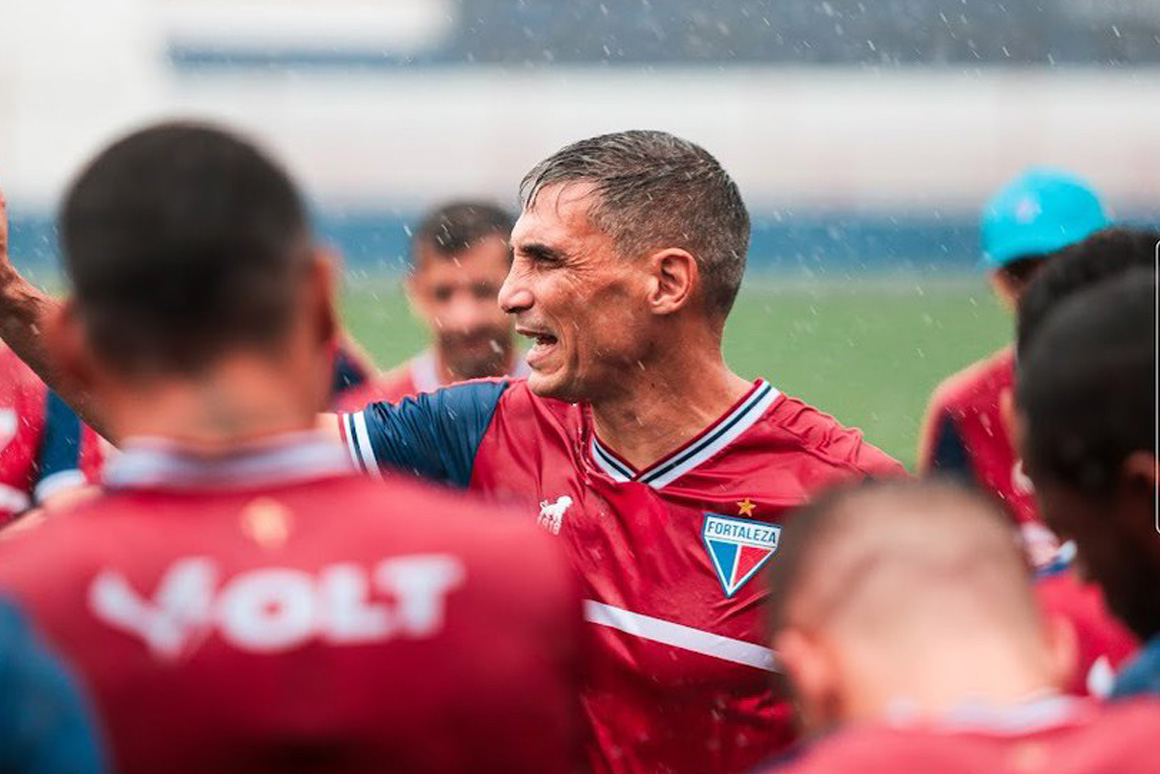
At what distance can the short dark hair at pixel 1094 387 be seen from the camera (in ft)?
7.22

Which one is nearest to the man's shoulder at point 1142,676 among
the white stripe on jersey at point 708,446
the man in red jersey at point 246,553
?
the man in red jersey at point 246,553

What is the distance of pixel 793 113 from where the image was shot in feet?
84.8

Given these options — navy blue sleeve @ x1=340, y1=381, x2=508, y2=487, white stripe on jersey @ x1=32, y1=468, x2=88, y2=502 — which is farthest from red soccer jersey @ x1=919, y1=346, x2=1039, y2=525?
white stripe on jersey @ x1=32, y1=468, x2=88, y2=502

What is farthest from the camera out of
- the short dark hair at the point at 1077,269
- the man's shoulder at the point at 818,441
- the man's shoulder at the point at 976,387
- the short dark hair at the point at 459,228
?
the short dark hair at the point at 459,228

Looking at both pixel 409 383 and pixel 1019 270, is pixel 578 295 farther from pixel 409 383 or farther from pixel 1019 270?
pixel 409 383

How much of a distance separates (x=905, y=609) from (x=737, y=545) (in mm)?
1926

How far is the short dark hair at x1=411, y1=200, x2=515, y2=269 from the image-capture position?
7.79 m

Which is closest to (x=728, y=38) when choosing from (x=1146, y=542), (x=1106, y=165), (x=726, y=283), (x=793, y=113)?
(x=793, y=113)

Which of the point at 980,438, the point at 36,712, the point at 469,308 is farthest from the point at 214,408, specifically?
the point at 469,308

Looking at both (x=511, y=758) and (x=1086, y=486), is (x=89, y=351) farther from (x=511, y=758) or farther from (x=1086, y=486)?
(x=1086, y=486)

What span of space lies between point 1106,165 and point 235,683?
24700mm

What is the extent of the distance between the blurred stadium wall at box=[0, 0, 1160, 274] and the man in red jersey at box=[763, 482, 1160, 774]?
22.6m

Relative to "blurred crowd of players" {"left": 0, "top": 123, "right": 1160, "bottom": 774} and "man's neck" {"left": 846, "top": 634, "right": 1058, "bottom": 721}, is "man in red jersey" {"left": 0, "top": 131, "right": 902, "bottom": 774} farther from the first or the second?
"man's neck" {"left": 846, "top": 634, "right": 1058, "bottom": 721}

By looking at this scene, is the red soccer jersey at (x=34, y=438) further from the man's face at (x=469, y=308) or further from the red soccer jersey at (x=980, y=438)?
the red soccer jersey at (x=980, y=438)
